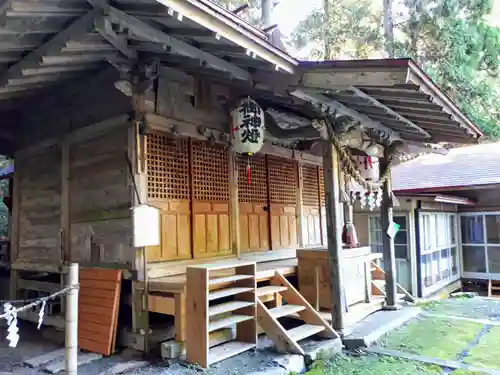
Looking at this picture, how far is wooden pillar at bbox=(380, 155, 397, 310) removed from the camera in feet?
23.3

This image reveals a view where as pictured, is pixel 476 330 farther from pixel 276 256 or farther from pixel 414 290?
pixel 414 290

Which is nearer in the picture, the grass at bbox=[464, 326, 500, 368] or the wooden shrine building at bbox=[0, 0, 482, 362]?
the wooden shrine building at bbox=[0, 0, 482, 362]

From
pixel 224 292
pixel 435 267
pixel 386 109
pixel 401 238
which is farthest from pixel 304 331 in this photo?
pixel 435 267

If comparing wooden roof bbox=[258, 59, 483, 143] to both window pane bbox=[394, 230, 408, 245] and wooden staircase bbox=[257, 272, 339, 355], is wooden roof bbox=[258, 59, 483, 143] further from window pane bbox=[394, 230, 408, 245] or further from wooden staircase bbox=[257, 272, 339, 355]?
window pane bbox=[394, 230, 408, 245]

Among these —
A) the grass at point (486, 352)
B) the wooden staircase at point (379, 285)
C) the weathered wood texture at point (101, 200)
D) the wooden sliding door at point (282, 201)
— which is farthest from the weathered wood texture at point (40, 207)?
the grass at point (486, 352)

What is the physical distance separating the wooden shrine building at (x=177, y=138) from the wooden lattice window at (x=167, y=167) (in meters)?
0.02

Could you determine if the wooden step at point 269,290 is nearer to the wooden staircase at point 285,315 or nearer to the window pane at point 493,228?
the wooden staircase at point 285,315

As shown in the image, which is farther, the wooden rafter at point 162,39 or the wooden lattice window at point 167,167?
the wooden lattice window at point 167,167

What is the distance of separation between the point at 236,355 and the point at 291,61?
3278mm

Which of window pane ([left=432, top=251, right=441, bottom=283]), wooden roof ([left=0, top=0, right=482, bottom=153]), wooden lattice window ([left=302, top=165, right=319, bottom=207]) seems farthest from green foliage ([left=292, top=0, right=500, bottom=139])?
wooden roof ([left=0, top=0, right=482, bottom=153])

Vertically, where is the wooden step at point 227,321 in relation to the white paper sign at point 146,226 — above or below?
below

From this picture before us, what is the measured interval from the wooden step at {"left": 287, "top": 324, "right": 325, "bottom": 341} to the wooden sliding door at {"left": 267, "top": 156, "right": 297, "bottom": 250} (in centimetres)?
213

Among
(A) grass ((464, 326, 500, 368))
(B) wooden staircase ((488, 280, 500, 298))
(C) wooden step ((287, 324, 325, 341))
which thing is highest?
(C) wooden step ((287, 324, 325, 341))

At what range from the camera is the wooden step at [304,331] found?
4.90 meters
